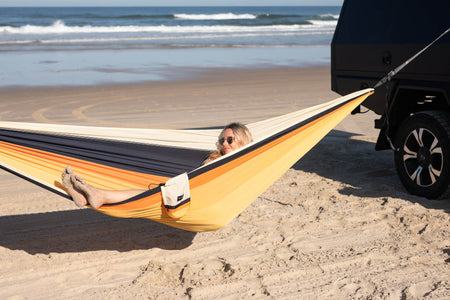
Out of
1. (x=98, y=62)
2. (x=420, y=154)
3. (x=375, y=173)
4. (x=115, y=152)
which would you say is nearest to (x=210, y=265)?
(x=115, y=152)

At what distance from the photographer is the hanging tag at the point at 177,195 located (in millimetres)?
3133

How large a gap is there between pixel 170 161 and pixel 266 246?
115cm

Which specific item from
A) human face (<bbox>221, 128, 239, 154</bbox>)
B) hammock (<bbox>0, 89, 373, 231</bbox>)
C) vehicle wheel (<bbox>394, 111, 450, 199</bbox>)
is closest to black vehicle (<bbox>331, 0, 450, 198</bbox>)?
vehicle wheel (<bbox>394, 111, 450, 199</bbox>)

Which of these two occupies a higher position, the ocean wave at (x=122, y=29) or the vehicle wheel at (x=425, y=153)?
the ocean wave at (x=122, y=29)

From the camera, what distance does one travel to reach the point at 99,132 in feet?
13.4

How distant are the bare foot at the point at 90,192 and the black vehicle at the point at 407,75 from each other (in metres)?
2.83

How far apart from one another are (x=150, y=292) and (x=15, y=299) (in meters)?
0.83

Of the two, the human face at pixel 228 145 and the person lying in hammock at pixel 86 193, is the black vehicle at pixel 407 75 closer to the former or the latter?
the human face at pixel 228 145

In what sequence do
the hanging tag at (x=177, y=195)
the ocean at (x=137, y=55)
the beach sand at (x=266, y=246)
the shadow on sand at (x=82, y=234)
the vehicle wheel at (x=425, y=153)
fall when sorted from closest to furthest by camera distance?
1. the hanging tag at (x=177, y=195)
2. the beach sand at (x=266, y=246)
3. the shadow on sand at (x=82, y=234)
4. the vehicle wheel at (x=425, y=153)
5. the ocean at (x=137, y=55)

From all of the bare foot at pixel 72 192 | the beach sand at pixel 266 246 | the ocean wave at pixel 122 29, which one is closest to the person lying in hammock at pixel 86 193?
the bare foot at pixel 72 192

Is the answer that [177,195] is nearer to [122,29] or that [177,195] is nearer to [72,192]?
[72,192]

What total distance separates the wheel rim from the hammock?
822 mm

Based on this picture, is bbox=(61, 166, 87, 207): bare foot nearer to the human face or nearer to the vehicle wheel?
the human face

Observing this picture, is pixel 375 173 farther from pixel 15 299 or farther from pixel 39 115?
pixel 39 115
